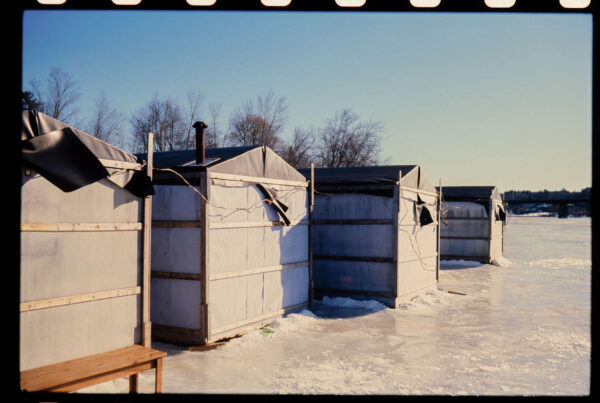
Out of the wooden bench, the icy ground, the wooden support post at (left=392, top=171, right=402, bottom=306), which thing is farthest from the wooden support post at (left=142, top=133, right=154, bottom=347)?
the wooden support post at (left=392, top=171, right=402, bottom=306)

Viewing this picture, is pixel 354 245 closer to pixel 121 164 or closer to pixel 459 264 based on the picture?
pixel 121 164

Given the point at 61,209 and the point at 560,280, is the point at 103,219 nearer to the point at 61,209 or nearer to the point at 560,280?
the point at 61,209

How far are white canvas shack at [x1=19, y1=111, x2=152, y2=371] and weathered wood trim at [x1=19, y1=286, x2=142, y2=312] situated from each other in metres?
0.01

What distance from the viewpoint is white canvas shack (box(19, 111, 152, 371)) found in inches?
218

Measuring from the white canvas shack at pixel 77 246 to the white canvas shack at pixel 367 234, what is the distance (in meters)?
6.71

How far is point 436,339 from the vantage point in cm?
922

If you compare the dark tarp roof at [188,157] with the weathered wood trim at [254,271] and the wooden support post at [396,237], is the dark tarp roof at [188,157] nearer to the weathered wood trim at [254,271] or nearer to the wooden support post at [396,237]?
the weathered wood trim at [254,271]

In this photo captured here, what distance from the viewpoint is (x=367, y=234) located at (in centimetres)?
1259

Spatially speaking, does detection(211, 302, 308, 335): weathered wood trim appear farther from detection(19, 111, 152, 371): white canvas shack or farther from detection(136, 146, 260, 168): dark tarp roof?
detection(136, 146, 260, 168): dark tarp roof

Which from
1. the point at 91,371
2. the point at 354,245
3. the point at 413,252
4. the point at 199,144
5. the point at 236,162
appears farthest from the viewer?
the point at 413,252

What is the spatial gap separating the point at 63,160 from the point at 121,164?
113 cm

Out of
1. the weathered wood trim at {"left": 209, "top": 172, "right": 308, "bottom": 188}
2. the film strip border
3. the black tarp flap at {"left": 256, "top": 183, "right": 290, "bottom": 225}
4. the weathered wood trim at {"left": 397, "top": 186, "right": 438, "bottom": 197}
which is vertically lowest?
the black tarp flap at {"left": 256, "top": 183, "right": 290, "bottom": 225}

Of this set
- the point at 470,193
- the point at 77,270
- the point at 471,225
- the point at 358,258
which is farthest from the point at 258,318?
the point at 470,193

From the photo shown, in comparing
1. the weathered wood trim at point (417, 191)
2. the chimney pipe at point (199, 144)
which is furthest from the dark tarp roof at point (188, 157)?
the weathered wood trim at point (417, 191)
